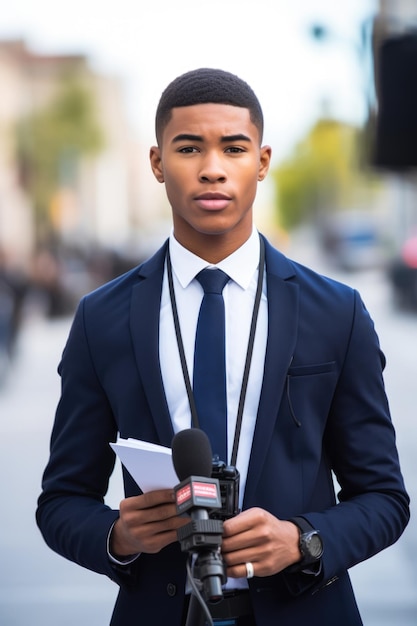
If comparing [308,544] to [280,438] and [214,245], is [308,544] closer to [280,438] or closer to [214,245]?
[280,438]

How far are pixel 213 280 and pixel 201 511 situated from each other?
0.61m

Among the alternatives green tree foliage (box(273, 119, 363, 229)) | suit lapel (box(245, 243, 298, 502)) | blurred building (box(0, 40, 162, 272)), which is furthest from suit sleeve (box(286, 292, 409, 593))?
green tree foliage (box(273, 119, 363, 229))

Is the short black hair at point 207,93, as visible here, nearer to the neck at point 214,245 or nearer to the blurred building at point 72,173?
the neck at point 214,245

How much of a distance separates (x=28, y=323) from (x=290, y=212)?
72.0 m

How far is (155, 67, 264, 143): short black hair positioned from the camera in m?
2.00

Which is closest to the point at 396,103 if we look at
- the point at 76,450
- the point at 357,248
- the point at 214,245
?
the point at 214,245

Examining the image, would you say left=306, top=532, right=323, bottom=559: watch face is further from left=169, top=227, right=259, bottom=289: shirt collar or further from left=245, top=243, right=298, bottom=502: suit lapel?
left=169, top=227, right=259, bottom=289: shirt collar

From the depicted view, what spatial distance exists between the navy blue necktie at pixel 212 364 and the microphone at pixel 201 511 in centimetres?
Result: 31

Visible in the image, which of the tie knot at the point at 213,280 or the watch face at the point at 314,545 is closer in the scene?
the watch face at the point at 314,545

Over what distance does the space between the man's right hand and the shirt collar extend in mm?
481

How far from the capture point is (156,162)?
211 cm

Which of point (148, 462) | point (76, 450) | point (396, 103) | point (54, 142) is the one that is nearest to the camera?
point (148, 462)

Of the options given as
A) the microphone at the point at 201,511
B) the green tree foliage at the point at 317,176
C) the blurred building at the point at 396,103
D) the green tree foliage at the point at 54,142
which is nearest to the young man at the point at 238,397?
the microphone at the point at 201,511

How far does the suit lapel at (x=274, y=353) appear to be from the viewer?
1.92m
